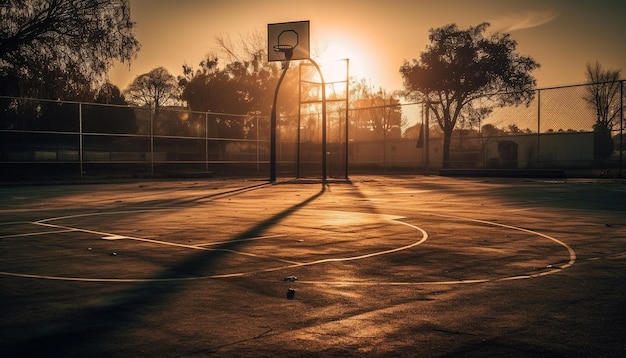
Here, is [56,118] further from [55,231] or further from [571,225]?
[571,225]

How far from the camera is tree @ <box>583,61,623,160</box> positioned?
25.5 m

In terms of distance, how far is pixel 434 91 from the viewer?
1811 inches

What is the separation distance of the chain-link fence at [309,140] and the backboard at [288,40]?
340cm

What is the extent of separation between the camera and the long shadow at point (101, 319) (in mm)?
3463

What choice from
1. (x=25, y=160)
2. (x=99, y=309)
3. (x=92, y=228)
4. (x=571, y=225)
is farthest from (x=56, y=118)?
(x=99, y=309)

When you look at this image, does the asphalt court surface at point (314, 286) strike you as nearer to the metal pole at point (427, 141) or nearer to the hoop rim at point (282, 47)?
the hoop rim at point (282, 47)

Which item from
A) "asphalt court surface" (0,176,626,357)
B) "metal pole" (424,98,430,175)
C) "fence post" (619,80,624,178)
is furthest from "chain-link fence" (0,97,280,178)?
"fence post" (619,80,624,178)

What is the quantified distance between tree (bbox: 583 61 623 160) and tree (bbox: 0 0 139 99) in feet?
67.7

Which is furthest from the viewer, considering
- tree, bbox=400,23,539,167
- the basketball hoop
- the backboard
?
tree, bbox=400,23,539,167

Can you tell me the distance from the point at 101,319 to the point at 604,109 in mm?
25798

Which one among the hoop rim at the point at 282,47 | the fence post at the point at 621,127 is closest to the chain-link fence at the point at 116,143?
the hoop rim at the point at 282,47

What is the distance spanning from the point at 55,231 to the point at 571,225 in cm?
759

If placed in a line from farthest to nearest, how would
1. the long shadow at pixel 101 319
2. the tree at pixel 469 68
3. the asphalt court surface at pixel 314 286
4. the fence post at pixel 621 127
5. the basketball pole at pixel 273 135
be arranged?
the tree at pixel 469 68 → the fence post at pixel 621 127 → the basketball pole at pixel 273 135 → the asphalt court surface at pixel 314 286 → the long shadow at pixel 101 319

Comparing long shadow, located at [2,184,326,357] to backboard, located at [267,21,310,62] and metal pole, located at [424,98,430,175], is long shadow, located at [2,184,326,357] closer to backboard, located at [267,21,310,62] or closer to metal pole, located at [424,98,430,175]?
backboard, located at [267,21,310,62]
